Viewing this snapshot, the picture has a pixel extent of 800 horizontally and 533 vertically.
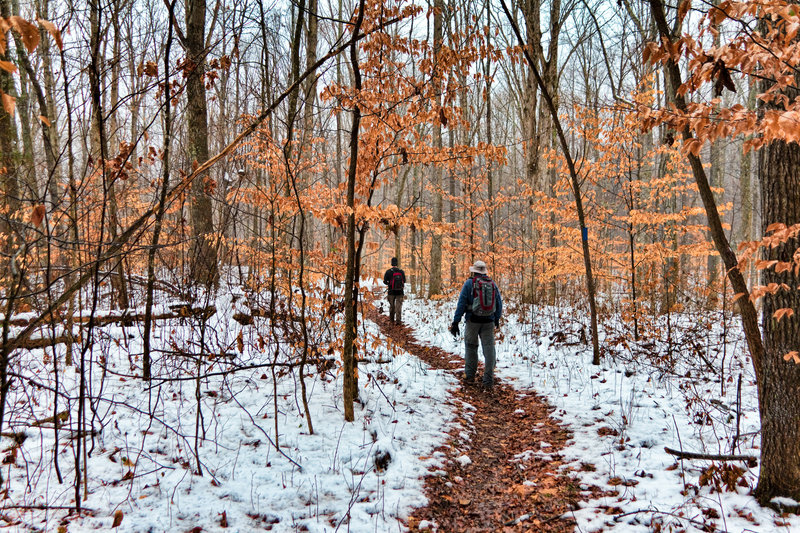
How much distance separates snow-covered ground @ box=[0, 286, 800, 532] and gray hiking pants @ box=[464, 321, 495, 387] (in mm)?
535

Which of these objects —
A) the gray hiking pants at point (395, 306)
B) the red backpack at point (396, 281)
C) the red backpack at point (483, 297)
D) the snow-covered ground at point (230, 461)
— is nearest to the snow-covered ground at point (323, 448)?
the snow-covered ground at point (230, 461)

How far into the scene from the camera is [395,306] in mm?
11688

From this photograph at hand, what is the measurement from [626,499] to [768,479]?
0.94 metres

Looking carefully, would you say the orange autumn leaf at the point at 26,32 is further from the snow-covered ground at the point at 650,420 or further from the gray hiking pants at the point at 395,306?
the gray hiking pants at the point at 395,306

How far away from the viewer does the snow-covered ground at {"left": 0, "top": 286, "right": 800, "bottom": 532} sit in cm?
298

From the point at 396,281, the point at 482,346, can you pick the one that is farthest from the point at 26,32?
the point at 396,281

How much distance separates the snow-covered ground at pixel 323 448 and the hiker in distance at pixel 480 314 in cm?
63

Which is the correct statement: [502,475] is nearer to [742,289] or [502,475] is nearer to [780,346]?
[780,346]

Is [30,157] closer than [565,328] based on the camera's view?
A: Yes

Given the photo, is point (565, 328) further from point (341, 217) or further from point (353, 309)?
point (341, 217)

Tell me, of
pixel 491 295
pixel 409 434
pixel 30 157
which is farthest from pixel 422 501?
pixel 30 157

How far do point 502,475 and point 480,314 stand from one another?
277cm

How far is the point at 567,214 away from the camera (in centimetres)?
805

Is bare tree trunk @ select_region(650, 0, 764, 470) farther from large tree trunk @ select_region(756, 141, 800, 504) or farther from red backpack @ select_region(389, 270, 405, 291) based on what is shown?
red backpack @ select_region(389, 270, 405, 291)
